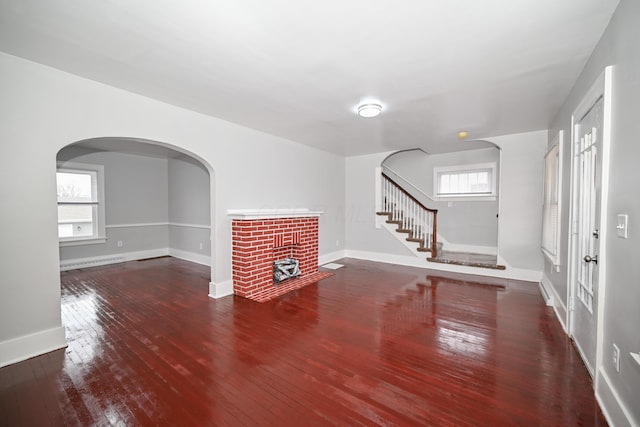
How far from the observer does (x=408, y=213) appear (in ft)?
20.0

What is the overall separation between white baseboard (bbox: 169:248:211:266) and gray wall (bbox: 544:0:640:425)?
6.01 meters

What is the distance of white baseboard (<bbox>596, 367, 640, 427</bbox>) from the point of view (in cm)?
145

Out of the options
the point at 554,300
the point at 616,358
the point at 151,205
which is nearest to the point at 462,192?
the point at 554,300

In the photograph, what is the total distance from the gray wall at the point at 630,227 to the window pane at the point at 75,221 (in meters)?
7.92

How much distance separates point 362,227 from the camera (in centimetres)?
655

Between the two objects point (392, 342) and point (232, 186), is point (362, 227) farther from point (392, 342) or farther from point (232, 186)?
point (392, 342)

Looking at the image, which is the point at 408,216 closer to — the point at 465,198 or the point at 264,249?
the point at 465,198

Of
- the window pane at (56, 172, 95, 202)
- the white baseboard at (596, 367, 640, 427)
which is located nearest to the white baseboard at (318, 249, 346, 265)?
the white baseboard at (596, 367, 640, 427)

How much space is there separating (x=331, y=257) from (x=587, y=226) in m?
4.54

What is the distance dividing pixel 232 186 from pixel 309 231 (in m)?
1.69

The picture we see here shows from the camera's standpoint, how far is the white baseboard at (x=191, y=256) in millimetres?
5984

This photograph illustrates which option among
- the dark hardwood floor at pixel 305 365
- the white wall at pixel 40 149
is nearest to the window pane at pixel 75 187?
the dark hardwood floor at pixel 305 365

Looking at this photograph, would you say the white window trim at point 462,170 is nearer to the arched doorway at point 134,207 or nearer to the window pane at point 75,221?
the arched doorway at point 134,207

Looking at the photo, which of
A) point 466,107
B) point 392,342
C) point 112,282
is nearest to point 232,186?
point 112,282
